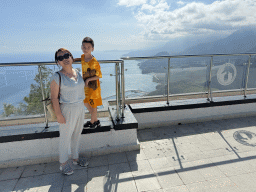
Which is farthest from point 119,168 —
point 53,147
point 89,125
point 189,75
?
point 189,75

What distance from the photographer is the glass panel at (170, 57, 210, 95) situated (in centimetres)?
397

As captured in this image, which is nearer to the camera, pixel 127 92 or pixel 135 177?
pixel 135 177

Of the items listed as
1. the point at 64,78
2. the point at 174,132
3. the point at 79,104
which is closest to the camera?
the point at 64,78

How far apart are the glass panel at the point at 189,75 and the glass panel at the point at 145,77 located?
0.26 m

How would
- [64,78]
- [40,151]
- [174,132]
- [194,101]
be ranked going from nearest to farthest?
[64,78]
[40,151]
[174,132]
[194,101]

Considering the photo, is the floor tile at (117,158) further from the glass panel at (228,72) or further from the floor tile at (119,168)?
the glass panel at (228,72)

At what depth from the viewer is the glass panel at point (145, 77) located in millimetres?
3701

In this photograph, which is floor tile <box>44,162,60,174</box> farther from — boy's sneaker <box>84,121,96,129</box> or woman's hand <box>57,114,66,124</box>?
woman's hand <box>57,114,66,124</box>

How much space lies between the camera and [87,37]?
7.58 feet

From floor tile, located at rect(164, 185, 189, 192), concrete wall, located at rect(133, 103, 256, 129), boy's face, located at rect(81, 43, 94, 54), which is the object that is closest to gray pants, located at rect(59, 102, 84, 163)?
boy's face, located at rect(81, 43, 94, 54)

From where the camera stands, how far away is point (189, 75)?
13.4 ft

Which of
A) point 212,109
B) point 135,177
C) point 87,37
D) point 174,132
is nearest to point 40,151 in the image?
point 135,177

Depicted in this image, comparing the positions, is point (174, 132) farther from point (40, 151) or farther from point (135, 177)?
point (40, 151)

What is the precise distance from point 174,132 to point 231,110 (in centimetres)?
191
